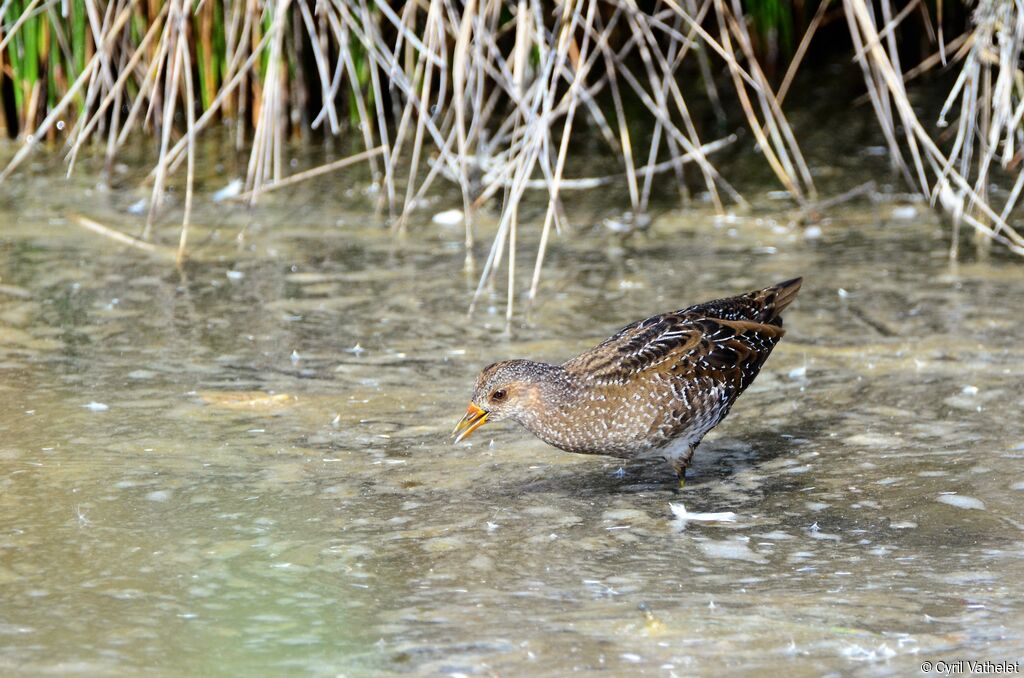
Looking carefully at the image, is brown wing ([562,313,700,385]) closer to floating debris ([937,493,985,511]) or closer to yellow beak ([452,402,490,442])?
yellow beak ([452,402,490,442])

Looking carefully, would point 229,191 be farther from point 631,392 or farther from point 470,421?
point 631,392

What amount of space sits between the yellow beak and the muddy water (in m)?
0.15

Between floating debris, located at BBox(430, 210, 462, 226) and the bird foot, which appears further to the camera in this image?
floating debris, located at BBox(430, 210, 462, 226)

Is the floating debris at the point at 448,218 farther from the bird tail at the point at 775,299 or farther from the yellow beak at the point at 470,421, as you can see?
the yellow beak at the point at 470,421

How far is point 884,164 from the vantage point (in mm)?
7957

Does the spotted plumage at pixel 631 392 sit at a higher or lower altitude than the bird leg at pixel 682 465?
higher

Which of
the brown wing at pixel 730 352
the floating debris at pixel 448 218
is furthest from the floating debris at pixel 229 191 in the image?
the brown wing at pixel 730 352

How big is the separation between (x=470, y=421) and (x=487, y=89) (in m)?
4.79

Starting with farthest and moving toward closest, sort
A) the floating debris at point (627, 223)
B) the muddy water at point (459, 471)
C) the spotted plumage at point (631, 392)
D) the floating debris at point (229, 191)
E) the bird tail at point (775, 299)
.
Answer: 1. the floating debris at point (229, 191)
2. the floating debris at point (627, 223)
3. the bird tail at point (775, 299)
4. the spotted plumage at point (631, 392)
5. the muddy water at point (459, 471)

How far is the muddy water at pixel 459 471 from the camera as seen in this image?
10.4 ft

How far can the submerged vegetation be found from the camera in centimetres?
514

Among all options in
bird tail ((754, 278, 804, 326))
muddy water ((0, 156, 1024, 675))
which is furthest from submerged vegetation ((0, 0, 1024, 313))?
bird tail ((754, 278, 804, 326))

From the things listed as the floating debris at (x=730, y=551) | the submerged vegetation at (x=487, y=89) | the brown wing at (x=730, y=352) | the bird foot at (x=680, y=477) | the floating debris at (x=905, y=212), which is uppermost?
the submerged vegetation at (x=487, y=89)

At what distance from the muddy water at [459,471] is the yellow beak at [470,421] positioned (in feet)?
0.49
